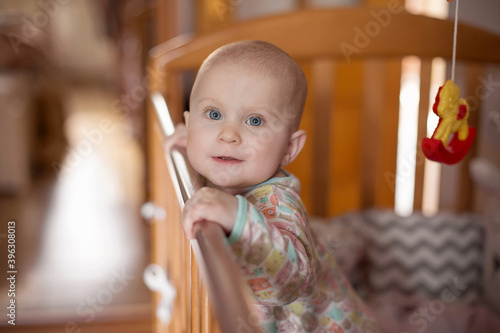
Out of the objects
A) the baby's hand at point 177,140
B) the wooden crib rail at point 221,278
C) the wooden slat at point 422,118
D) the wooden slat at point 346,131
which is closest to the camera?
the wooden crib rail at point 221,278

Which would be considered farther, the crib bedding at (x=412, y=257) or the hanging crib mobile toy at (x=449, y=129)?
the crib bedding at (x=412, y=257)

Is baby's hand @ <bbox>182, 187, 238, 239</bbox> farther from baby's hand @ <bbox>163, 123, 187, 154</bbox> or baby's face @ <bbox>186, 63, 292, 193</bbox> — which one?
baby's hand @ <bbox>163, 123, 187, 154</bbox>

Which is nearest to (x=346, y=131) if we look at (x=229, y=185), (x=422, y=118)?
(x=422, y=118)

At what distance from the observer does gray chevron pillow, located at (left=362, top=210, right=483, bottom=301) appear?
132cm

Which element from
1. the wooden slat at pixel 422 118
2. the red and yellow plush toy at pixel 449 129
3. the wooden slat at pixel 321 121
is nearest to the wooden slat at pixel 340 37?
the wooden slat at pixel 321 121

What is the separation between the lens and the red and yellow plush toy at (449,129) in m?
0.61

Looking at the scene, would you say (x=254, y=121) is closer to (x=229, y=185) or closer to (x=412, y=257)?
(x=229, y=185)

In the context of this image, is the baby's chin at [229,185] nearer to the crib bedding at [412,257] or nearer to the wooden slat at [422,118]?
the crib bedding at [412,257]

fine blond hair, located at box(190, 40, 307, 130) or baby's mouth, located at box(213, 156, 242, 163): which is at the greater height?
fine blond hair, located at box(190, 40, 307, 130)

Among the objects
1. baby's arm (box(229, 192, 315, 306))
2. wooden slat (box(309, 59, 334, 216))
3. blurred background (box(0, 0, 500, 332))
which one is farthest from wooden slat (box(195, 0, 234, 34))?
baby's arm (box(229, 192, 315, 306))

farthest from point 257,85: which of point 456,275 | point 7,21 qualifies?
point 7,21

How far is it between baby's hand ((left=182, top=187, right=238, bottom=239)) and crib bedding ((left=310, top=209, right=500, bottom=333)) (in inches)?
31.7

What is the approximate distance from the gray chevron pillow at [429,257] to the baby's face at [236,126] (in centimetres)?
86

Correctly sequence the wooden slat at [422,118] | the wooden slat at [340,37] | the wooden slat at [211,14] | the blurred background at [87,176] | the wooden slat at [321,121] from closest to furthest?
the wooden slat at [340,37], the wooden slat at [321,121], the wooden slat at [422,118], the blurred background at [87,176], the wooden slat at [211,14]
